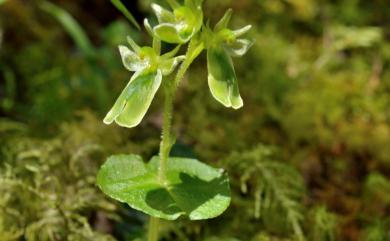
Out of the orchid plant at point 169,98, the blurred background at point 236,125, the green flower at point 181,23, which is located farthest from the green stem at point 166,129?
the blurred background at point 236,125

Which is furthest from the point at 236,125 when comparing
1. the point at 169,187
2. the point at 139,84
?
the point at 139,84

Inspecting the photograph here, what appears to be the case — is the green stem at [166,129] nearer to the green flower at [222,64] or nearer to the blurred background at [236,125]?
the green flower at [222,64]

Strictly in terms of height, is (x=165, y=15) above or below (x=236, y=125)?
above

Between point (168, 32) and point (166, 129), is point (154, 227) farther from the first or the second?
point (168, 32)

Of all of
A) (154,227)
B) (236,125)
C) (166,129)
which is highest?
(166,129)

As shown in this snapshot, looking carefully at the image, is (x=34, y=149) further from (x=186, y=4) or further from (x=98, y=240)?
(x=186, y=4)


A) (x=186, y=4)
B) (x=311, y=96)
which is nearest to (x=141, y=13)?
(x=311, y=96)
